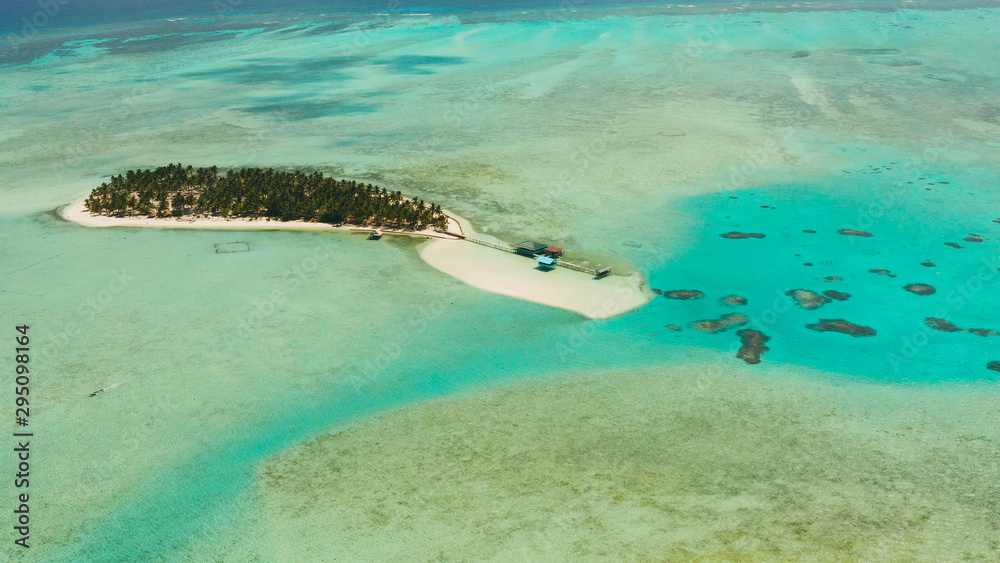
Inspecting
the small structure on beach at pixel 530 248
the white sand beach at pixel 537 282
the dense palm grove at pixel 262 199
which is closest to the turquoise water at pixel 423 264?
the white sand beach at pixel 537 282

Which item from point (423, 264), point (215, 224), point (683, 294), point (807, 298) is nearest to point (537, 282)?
point (423, 264)

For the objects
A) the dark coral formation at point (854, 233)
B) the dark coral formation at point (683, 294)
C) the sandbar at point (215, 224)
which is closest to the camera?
the dark coral formation at point (683, 294)

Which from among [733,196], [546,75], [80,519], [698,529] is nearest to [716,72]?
[546,75]

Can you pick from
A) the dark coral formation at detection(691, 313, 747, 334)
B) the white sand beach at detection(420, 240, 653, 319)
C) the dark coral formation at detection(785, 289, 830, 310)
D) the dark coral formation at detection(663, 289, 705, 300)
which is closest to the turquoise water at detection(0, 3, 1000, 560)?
the dark coral formation at detection(785, 289, 830, 310)

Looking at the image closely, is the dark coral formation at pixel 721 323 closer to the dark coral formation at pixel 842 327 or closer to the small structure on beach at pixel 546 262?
the dark coral formation at pixel 842 327

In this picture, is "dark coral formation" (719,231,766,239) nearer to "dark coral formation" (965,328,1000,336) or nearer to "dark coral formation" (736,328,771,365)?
"dark coral formation" (736,328,771,365)
